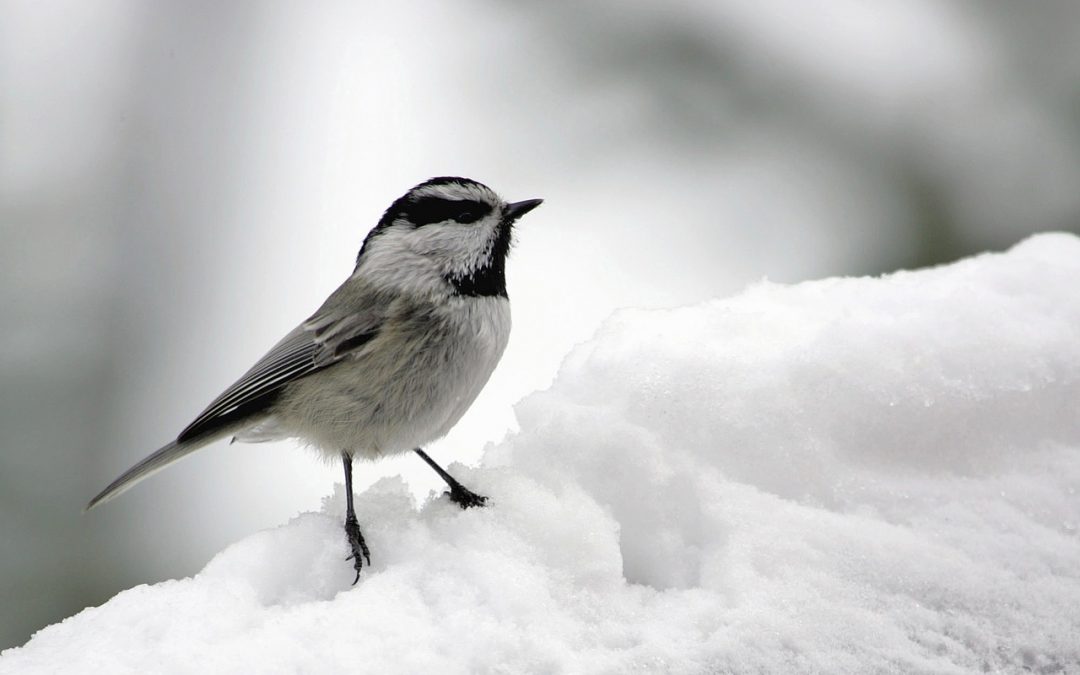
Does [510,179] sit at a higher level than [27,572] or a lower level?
higher

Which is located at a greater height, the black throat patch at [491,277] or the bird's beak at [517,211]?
the bird's beak at [517,211]

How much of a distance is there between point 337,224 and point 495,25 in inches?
44.3

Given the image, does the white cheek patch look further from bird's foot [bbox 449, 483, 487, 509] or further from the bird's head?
bird's foot [bbox 449, 483, 487, 509]

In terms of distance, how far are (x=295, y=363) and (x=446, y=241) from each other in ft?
1.36

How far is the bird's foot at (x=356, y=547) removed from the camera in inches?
55.4

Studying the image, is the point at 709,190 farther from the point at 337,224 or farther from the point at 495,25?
the point at 337,224

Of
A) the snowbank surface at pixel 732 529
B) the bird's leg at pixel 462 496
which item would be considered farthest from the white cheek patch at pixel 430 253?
the bird's leg at pixel 462 496

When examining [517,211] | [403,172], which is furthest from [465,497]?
[403,172]

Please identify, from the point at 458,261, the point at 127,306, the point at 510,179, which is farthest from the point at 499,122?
the point at 458,261

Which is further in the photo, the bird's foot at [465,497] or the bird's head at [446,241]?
the bird's head at [446,241]

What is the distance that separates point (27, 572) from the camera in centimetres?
296

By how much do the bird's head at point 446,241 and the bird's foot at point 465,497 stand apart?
465mm

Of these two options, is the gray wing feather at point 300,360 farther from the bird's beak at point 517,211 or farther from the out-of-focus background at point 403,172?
the out-of-focus background at point 403,172

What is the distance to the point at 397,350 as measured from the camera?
72.9 inches
